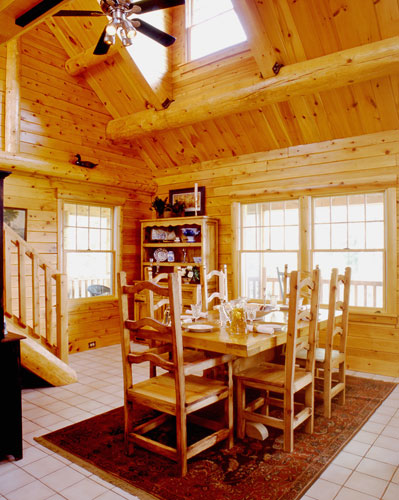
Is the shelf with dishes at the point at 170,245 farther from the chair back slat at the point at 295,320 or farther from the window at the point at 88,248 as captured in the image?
the chair back slat at the point at 295,320

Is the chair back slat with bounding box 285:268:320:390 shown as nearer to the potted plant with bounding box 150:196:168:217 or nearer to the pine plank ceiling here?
the pine plank ceiling

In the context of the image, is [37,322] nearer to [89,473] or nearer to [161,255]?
[89,473]

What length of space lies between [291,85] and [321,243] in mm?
2994

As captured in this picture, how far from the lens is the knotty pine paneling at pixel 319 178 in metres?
4.72

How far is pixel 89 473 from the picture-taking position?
252 centimetres

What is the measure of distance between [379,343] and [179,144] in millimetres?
4074

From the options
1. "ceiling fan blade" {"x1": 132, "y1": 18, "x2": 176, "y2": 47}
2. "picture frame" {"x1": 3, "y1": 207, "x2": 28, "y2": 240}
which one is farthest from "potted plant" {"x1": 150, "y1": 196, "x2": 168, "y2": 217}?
"ceiling fan blade" {"x1": 132, "y1": 18, "x2": 176, "y2": 47}

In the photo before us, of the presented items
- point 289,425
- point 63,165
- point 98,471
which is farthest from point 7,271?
point 289,425

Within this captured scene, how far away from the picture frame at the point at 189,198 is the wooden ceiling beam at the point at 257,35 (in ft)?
7.29

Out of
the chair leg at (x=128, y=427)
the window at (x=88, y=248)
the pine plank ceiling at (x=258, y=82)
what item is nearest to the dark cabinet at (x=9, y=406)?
the chair leg at (x=128, y=427)

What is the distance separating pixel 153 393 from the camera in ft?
8.54

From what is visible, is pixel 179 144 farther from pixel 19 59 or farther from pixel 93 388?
pixel 93 388

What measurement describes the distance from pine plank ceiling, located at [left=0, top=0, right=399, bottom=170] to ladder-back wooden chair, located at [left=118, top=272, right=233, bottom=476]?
2155 millimetres

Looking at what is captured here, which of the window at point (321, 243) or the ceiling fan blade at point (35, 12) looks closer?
the ceiling fan blade at point (35, 12)
